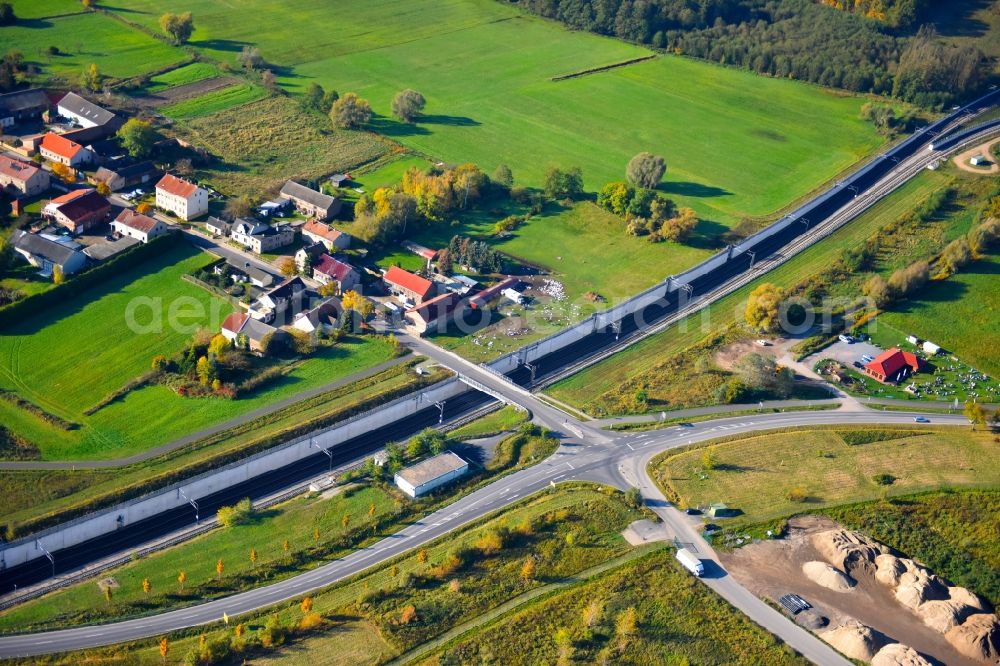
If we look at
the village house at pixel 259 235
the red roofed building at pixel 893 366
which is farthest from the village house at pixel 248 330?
the red roofed building at pixel 893 366

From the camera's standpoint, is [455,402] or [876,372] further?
[876,372]

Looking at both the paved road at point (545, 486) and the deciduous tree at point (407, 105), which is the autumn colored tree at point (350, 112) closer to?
the deciduous tree at point (407, 105)

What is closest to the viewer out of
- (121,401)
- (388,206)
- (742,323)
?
(121,401)

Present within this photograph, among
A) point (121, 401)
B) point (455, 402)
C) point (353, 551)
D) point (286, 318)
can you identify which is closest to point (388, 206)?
point (286, 318)

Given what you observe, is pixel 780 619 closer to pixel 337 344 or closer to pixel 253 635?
pixel 253 635

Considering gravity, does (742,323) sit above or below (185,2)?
below

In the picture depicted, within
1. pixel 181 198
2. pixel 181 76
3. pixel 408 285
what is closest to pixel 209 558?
pixel 408 285

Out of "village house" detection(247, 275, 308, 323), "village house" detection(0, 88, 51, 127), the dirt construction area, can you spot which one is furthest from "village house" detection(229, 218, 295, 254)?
the dirt construction area
